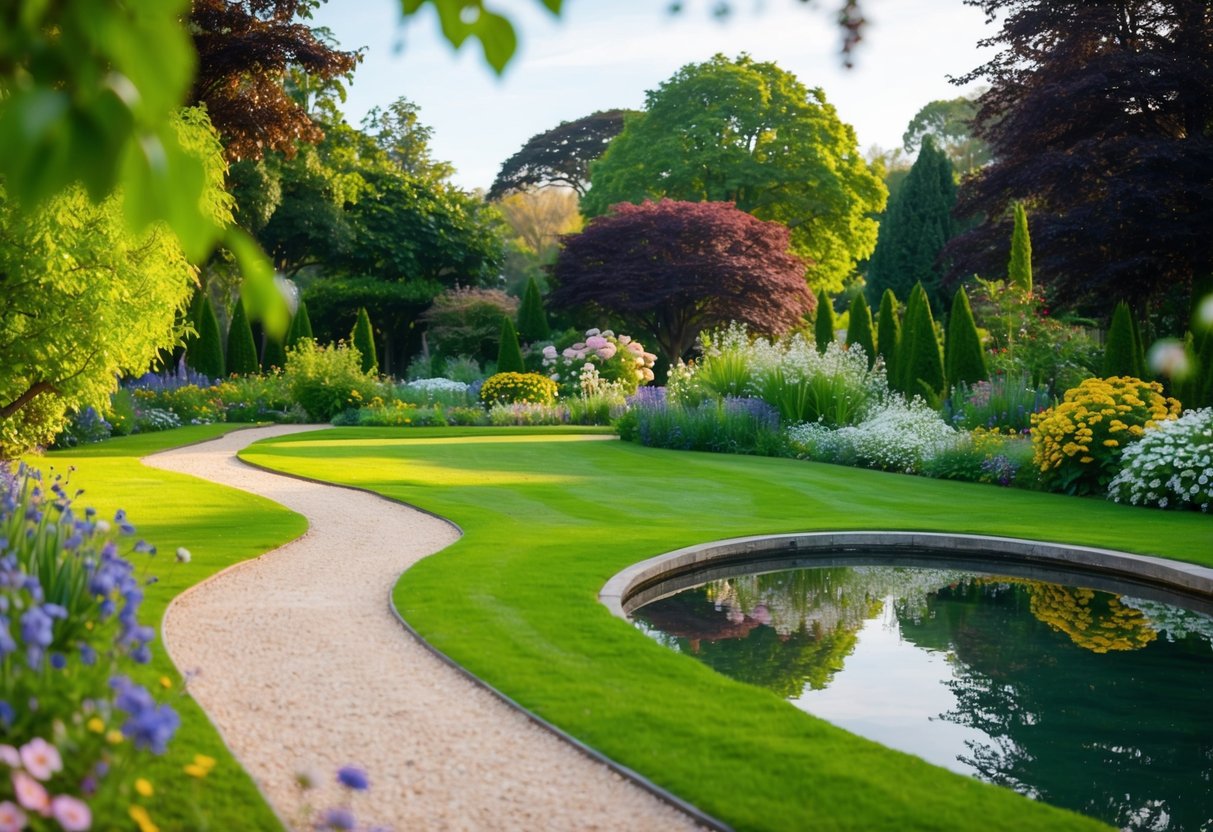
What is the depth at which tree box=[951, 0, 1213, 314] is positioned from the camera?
20.5 metres

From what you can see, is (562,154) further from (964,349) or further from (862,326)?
(964,349)

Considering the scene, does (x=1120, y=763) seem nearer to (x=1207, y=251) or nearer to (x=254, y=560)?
(x=254, y=560)

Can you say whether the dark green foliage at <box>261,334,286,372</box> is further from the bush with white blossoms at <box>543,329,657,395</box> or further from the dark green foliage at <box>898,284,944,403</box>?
the dark green foliage at <box>898,284,944,403</box>

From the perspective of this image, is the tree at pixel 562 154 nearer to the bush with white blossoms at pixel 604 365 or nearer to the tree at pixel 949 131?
the tree at pixel 949 131

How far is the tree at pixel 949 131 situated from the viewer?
56.7 metres

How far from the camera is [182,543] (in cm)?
825

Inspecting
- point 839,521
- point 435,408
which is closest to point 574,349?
point 435,408

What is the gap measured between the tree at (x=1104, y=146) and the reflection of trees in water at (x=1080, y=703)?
48.6ft

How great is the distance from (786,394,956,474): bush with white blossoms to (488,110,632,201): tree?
3252 centimetres

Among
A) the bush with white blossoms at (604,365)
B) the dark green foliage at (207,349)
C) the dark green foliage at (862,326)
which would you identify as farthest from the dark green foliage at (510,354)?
the dark green foliage at (862,326)

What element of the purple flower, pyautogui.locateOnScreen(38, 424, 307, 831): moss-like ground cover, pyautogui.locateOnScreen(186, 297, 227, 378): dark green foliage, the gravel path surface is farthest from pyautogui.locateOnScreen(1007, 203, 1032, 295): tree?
the purple flower

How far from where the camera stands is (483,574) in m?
7.48

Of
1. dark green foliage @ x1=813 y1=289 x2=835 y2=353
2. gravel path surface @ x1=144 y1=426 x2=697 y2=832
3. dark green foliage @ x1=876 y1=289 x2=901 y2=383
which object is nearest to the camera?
gravel path surface @ x1=144 y1=426 x2=697 y2=832

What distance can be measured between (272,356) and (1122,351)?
70.9 ft
